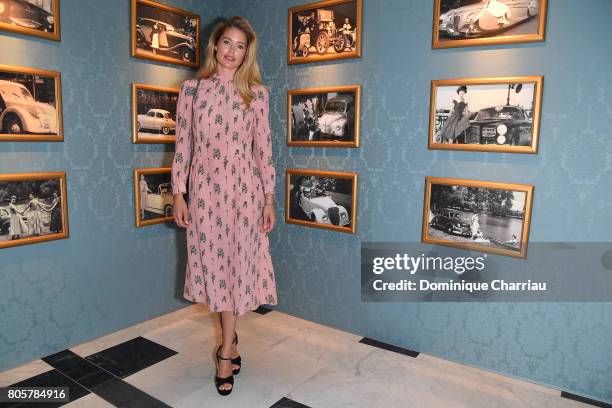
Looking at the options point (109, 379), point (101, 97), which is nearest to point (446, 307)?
point (109, 379)

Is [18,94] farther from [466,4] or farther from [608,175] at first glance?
[608,175]

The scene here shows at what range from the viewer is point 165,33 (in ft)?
8.94

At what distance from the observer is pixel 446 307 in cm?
241

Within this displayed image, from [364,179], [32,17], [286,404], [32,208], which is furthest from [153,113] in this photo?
[286,404]

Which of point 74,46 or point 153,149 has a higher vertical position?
point 74,46

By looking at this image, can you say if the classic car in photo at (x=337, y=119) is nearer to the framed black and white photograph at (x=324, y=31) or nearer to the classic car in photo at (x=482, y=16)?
the framed black and white photograph at (x=324, y=31)

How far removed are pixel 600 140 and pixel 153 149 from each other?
2.43 metres

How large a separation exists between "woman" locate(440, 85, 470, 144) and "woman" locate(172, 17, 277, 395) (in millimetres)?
975

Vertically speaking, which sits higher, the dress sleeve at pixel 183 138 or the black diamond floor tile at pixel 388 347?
the dress sleeve at pixel 183 138

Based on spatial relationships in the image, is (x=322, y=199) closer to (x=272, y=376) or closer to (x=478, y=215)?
(x=478, y=215)

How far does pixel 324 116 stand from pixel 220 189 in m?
0.96

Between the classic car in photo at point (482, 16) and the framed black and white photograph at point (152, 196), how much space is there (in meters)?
1.87

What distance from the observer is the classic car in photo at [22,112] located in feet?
6.73

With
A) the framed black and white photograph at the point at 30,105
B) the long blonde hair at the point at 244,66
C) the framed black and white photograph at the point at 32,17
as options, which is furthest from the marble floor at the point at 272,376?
the framed black and white photograph at the point at 32,17
